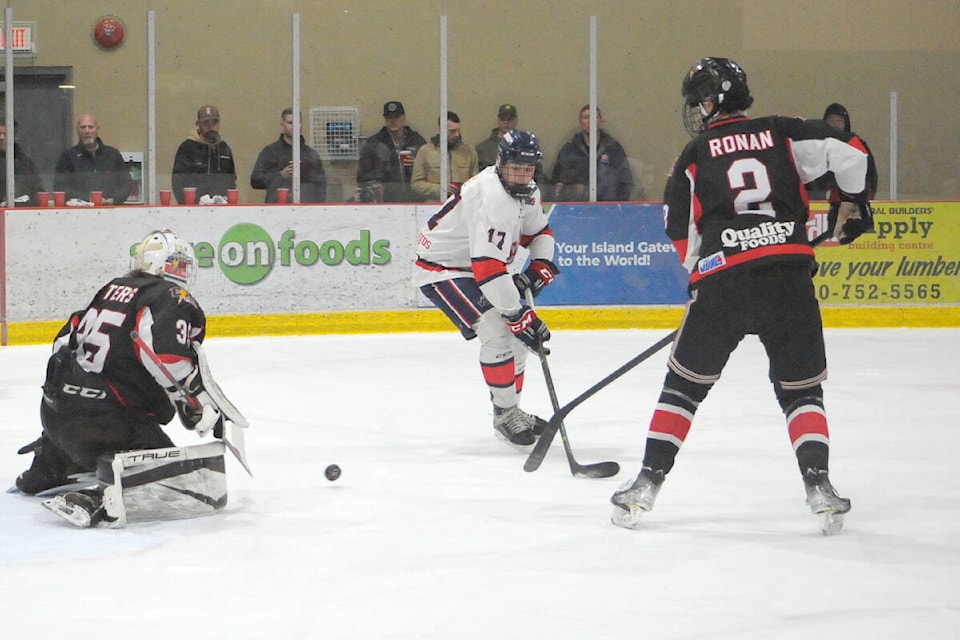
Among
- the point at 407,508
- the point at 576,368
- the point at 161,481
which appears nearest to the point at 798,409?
the point at 407,508

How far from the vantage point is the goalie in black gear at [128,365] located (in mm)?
3488

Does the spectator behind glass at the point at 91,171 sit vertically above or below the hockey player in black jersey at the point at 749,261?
above

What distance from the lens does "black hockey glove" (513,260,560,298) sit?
4.68 metres

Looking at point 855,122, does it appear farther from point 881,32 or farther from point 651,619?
point 651,619

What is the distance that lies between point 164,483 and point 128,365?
0.32 metres

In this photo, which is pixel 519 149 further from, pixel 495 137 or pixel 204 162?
pixel 495 137

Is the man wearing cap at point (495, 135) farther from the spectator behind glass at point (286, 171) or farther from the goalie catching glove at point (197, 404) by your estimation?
the goalie catching glove at point (197, 404)

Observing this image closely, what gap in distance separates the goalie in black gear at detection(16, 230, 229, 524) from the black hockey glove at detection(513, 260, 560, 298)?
4.40ft

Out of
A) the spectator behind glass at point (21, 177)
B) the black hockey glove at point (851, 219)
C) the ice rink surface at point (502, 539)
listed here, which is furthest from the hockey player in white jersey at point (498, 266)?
the spectator behind glass at point (21, 177)

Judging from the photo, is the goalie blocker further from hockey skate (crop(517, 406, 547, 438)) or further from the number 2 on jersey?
the number 2 on jersey

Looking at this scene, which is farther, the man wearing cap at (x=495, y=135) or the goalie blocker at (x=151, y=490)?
the man wearing cap at (x=495, y=135)

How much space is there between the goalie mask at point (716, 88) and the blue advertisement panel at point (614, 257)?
15.8 feet

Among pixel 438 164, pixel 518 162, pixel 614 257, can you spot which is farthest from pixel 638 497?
pixel 438 164

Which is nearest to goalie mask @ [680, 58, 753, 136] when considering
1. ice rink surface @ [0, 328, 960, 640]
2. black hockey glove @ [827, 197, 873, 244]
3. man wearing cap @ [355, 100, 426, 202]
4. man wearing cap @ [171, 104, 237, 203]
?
black hockey glove @ [827, 197, 873, 244]
